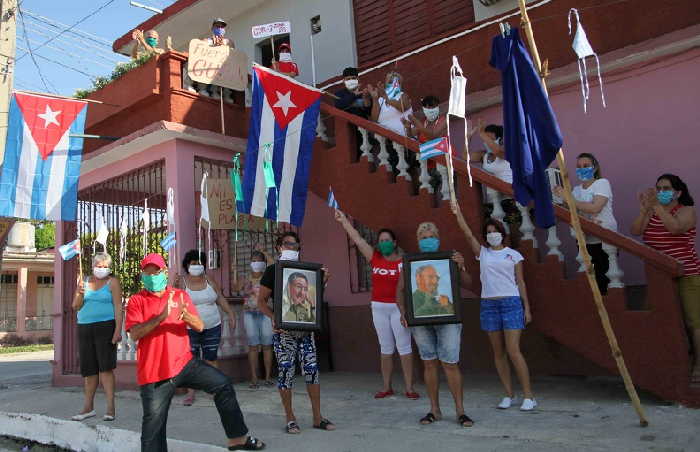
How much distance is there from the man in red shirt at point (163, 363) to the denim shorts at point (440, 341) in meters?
1.48

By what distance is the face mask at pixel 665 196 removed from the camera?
4.79 meters

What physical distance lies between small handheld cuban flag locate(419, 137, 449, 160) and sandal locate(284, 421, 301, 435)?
8.96ft

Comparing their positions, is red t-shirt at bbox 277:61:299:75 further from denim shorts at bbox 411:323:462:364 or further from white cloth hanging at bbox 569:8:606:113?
denim shorts at bbox 411:323:462:364

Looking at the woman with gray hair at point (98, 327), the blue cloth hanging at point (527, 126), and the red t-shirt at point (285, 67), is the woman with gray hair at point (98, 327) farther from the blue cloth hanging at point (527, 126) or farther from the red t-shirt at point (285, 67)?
the blue cloth hanging at point (527, 126)

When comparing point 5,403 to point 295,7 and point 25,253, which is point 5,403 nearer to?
point 295,7

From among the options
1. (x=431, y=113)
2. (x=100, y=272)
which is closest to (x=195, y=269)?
(x=100, y=272)

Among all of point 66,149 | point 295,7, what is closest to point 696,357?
point 66,149

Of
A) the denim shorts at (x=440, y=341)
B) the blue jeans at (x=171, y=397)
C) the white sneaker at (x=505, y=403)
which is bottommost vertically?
the white sneaker at (x=505, y=403)

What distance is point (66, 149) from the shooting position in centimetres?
741

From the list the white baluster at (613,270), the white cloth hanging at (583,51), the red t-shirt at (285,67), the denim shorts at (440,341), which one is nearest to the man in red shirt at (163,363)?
the denim shorts at (440,341)

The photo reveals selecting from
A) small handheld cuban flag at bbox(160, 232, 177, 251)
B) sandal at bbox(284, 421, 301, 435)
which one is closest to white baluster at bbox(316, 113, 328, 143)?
small handheld cuban flag at bbox(160, 232, 177, 251)

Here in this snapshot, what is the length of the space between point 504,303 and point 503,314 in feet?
0.31

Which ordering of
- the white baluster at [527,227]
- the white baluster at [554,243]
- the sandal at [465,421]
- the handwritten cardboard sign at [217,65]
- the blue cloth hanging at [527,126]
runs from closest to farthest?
the blue cloth hanging at [527,126] < the sandal at [465,421] < the white baluster at [554,243] < the white baluster at [527,227] < the handwritten cardboard sign at [217,65]

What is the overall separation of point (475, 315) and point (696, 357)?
2.74 metres
